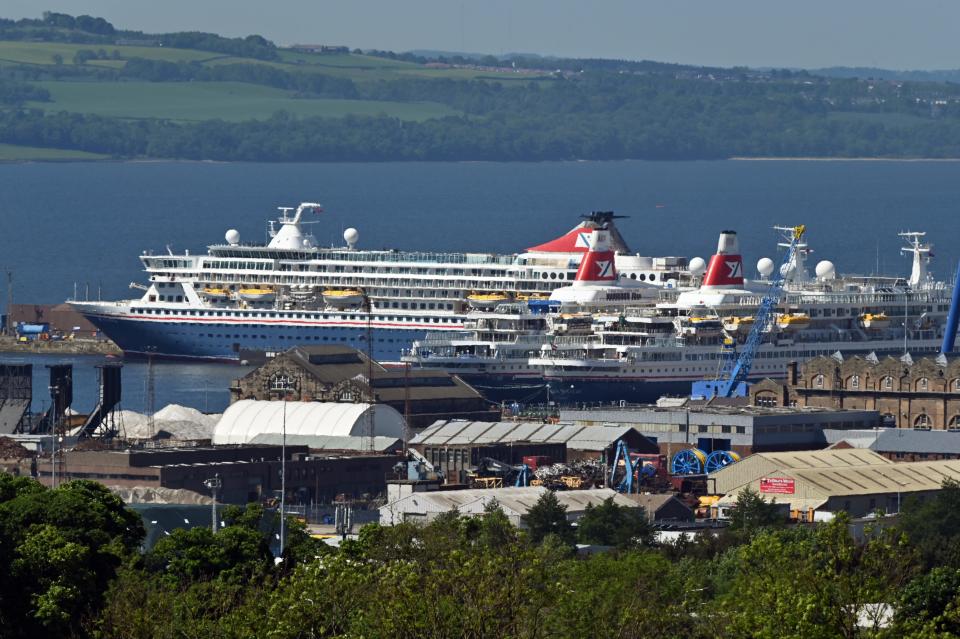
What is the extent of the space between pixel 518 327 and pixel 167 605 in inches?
3095

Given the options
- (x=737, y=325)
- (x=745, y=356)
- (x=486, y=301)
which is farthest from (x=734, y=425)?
(x=486, y=301)

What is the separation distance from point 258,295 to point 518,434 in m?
49.9

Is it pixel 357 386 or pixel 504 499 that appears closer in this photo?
pixel 504 499

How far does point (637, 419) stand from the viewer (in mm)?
90000

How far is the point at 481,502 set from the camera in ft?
227

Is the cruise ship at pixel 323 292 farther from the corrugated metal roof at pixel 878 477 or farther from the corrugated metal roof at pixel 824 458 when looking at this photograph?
the corrugated metal roof at pixel 878 477

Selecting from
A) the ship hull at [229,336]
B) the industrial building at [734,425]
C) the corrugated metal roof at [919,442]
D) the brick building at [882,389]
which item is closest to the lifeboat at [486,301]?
the ship hull at [229,336]

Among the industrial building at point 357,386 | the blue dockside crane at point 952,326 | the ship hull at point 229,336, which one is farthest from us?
the ship hull at point 229,336

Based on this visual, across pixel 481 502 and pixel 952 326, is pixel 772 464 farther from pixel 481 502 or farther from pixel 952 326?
pixel 952 326

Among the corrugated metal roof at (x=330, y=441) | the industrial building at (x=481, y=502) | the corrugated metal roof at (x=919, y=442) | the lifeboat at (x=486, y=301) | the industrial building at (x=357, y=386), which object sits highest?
the lifeboat at (x=486, y=301)

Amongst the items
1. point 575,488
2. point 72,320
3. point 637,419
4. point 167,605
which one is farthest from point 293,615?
point 72,320

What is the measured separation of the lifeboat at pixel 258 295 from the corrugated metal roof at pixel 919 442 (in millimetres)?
53826

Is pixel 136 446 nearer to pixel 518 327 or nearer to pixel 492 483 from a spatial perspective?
pixel 492 483

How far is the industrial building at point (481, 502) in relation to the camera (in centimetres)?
6806
